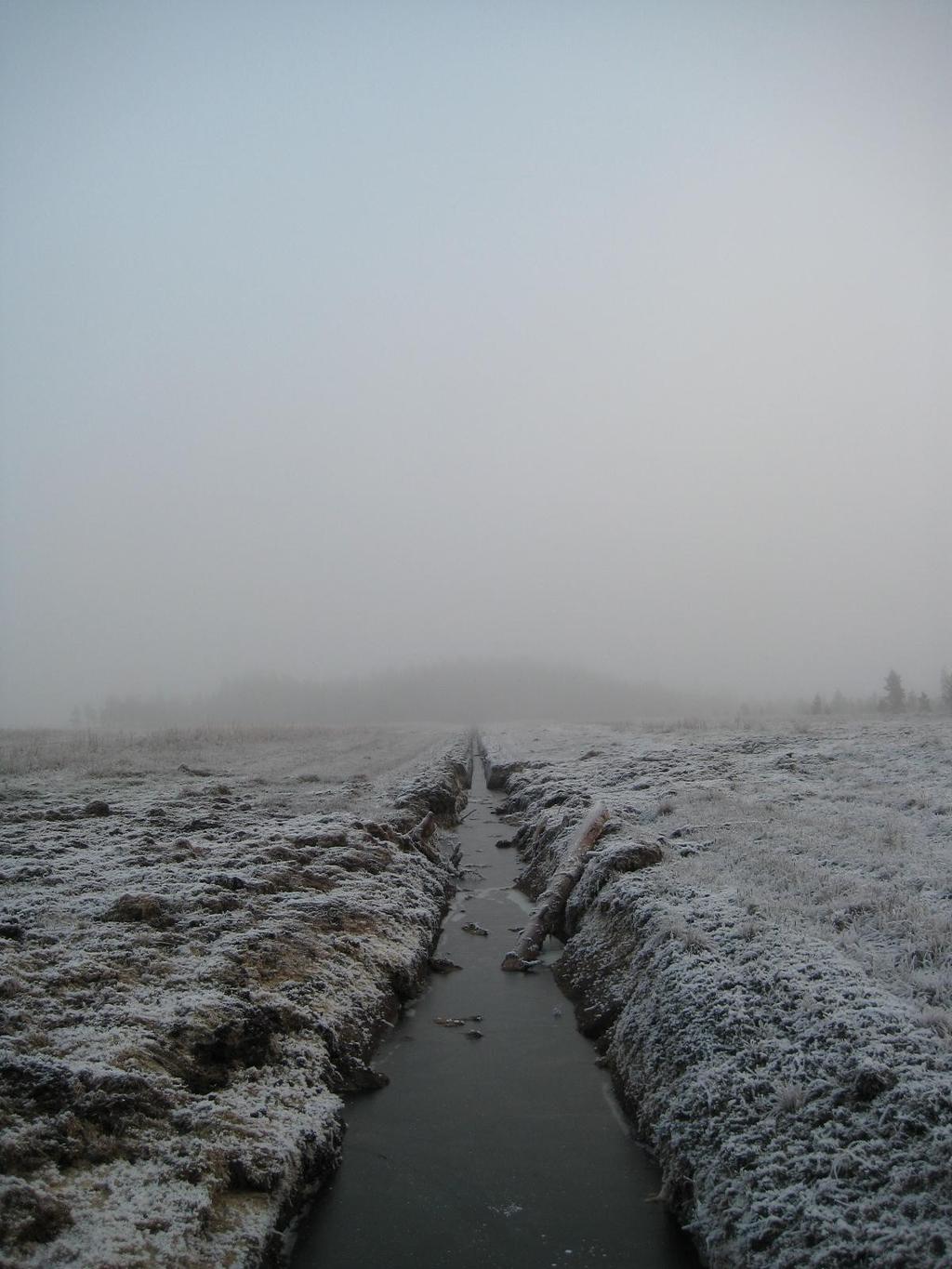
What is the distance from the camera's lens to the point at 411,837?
20547 mm

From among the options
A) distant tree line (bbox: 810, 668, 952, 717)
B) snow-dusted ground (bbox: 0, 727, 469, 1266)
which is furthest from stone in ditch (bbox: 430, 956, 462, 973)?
distant tree line (bbox: 810, 668, 952, 717)

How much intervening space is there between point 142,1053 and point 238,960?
2.65 m

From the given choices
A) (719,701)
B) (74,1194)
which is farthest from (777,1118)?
(719,701)

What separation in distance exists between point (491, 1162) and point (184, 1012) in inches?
164

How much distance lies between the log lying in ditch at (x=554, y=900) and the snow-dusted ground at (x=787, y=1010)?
484mm

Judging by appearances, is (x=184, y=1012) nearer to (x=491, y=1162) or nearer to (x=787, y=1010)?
(x=491, y=1162)

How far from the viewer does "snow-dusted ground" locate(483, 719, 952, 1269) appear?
6160 millimetres

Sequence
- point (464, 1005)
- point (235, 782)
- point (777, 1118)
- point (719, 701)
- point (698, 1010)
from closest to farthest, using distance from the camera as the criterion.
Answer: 1. point (777, 1118)
2. point (698, 1010)
3. point (464, 1005)
4. point (235, 782)
5. point (719, 701)

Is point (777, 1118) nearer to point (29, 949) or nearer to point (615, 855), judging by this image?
point (615, 855)

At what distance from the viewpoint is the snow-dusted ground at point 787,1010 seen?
20.2ft

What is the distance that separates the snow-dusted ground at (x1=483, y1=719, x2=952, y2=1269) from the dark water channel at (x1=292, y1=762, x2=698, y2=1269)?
50 centimetres

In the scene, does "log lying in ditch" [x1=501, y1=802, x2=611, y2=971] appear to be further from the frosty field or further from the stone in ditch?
the stone in ditch

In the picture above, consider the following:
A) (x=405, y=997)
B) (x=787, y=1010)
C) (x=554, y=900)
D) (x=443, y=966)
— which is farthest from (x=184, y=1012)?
(x=554, y=900)

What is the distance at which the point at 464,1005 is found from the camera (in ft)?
41.7
